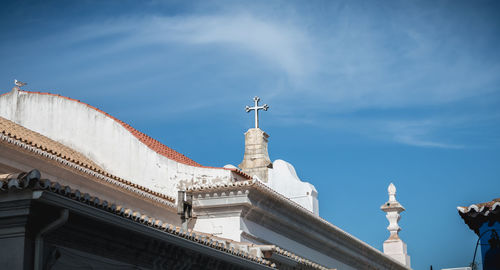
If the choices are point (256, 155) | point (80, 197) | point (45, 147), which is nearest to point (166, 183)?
point (45, 147)

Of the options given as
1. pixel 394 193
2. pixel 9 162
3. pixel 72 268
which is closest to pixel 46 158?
pixel 9 162

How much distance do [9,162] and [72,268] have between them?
583 cm

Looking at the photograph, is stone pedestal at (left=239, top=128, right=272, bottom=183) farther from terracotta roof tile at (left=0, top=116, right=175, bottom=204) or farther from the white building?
terracotta roof tile at (left=0, top=116, right=175, bottom=204)

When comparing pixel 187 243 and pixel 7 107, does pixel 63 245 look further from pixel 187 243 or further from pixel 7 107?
pixel 7 107

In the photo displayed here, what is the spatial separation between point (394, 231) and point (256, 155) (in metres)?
10.3

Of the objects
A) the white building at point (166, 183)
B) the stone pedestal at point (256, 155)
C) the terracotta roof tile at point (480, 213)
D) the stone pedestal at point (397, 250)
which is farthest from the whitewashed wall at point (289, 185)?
the terracotta roof tile at point (480, 213)

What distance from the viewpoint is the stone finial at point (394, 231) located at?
34.0 m

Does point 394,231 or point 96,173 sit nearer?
point 96,173

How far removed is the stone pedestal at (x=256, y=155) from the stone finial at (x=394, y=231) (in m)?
9.36

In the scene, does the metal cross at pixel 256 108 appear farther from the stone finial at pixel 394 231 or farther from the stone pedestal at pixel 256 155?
the stone finial at pixel 394 231

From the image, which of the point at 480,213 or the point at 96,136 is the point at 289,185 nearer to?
the point at 96,136

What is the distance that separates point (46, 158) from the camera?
15.9 metres

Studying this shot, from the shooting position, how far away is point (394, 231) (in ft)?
114

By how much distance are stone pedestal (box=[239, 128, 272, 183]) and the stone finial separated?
9.36 metres
